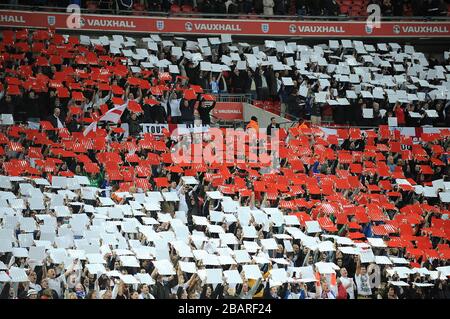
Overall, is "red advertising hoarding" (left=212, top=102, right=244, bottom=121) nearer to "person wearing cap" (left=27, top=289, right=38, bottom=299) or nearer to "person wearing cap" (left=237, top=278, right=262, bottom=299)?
"person wearing cap" (left=237, top=278, right=262, bottom=299)

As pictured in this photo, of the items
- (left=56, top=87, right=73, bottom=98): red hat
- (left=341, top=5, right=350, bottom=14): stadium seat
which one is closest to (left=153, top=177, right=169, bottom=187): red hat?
(left=56, top=87, right=73, bottom=98): red hat

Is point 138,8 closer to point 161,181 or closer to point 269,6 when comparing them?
point 269,6

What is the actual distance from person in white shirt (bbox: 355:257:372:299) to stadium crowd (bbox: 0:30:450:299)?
5 cm

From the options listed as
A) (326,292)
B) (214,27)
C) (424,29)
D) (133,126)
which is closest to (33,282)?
(326,292)

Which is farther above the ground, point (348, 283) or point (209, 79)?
point (209, 79)

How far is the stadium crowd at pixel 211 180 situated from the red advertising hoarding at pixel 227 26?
51 cm

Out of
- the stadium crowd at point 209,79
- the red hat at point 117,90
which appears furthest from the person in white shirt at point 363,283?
the red hat at point 117,90

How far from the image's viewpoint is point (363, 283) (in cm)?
2202

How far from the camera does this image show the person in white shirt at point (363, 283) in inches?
860

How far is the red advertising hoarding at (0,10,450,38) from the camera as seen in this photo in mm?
31359

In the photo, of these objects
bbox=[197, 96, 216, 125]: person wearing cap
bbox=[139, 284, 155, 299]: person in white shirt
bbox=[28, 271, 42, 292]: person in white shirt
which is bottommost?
bbox=[139, 284, 155, 299]: person in white shirt

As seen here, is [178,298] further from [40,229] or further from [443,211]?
[443,211]

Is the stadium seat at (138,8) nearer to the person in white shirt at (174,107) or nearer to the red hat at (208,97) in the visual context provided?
the red hat at (208,97)

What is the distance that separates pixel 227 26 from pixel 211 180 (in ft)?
28.7
